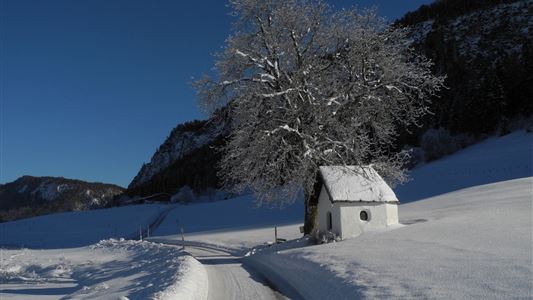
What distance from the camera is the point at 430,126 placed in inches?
2886

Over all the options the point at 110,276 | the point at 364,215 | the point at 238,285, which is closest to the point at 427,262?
the point at 238,285

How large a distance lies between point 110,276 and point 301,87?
11.6 metres

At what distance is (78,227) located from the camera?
76375 millimetres

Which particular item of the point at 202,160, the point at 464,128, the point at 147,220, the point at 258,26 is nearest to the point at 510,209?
the point at 258,26

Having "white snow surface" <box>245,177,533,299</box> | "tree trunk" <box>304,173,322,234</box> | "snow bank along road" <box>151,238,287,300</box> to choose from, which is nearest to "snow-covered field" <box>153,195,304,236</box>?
"tree trunk" <box>304,173,322,234</box>

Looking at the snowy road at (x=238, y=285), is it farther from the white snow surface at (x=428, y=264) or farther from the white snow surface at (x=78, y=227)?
the white snow surface at (x=78, y=227)

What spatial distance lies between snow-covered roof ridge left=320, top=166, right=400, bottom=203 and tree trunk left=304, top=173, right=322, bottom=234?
3.95 feet

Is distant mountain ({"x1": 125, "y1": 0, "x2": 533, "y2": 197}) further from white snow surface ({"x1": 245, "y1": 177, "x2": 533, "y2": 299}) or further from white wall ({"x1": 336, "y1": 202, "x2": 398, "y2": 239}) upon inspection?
white snow surface ({"x1": 245, "y1": 177, "x2": 533, "y2": 299})

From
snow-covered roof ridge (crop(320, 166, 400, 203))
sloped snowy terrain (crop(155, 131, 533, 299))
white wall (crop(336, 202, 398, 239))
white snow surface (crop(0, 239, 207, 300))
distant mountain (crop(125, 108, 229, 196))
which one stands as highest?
distant mountain (crop(125, 108, 229, 196))

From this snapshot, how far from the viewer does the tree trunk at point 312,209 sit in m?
24.0

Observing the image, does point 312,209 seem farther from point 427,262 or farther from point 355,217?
point 427,262

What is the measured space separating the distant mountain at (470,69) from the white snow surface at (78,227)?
59.2 feet

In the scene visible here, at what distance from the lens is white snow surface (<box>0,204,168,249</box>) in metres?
62.7

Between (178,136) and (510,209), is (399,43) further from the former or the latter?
(178,136)
